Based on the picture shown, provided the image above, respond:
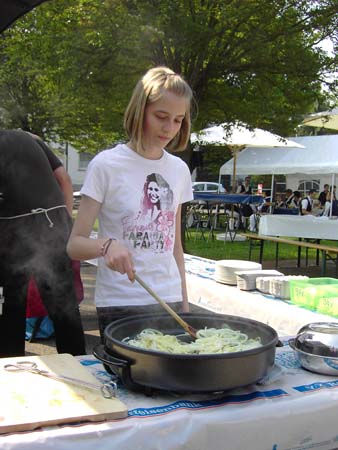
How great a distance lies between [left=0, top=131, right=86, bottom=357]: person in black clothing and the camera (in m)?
2.62

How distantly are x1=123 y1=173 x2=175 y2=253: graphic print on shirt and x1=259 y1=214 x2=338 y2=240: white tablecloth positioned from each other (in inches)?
252

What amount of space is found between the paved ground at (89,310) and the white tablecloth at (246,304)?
108cm

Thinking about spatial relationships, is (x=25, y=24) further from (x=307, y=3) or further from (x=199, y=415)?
(x=199, y=415)

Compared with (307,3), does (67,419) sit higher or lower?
lower

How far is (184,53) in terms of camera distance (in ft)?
25.5

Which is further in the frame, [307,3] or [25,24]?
[25,24]

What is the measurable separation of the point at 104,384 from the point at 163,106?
2.90ft

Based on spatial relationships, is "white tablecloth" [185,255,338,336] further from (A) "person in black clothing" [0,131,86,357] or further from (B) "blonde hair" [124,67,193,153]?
(B) "blonde hair" [124,67,193,153]

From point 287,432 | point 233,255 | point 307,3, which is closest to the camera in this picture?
point 287,432

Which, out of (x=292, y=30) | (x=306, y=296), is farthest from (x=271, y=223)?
(x=306, y=296)

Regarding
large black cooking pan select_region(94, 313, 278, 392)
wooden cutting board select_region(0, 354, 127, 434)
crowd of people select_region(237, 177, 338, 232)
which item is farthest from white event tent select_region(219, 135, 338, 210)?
wooden cutting board select_region(0, 354, 127, 434)

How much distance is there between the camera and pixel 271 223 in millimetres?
8688

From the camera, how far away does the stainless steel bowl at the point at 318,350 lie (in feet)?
4.95

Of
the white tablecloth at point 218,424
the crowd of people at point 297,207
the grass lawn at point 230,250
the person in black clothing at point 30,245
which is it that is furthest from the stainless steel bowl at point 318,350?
the crowd of people at point 297,207
